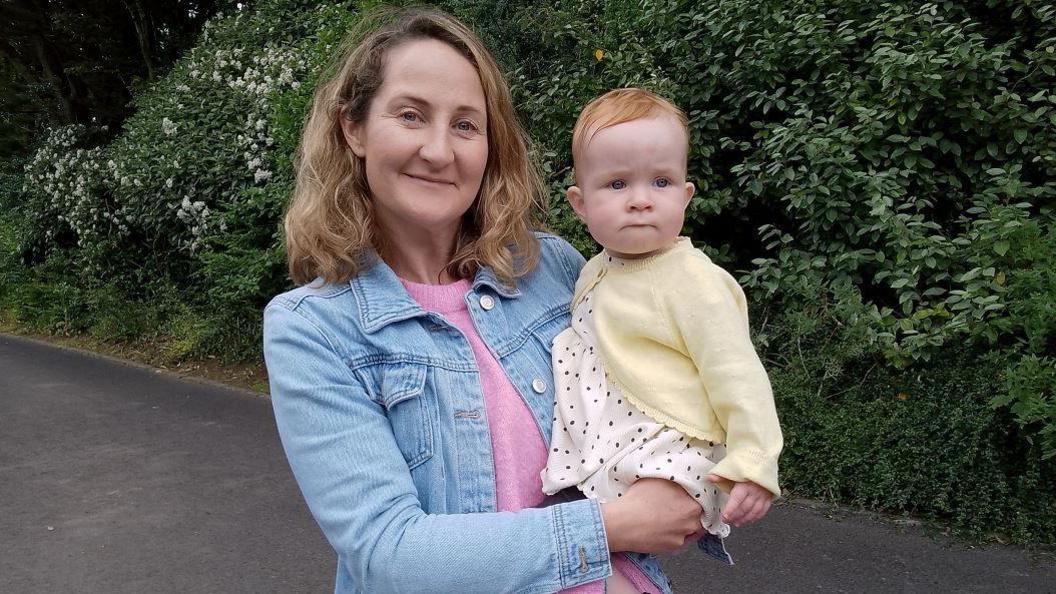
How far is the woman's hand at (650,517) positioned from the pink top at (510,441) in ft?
0.39

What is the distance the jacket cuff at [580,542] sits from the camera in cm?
144

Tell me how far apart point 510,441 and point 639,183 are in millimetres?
585

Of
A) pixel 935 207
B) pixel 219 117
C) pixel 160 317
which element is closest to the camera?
pixel 935 207

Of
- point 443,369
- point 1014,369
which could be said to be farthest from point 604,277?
point 1014,369

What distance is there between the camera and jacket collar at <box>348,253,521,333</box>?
5.26 ft

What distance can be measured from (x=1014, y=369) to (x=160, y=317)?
373 inches

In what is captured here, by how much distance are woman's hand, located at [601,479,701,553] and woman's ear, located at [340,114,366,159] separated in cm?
86

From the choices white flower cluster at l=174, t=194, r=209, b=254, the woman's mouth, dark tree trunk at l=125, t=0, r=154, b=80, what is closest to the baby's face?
the woman's mouth

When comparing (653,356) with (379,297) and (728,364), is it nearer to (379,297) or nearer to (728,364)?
(728,364)

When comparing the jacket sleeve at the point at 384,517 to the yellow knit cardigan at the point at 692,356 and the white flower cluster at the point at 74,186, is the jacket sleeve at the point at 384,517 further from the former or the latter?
the white flower cluster at the point at 74,186

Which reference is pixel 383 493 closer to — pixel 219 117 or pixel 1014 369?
pixel 1014 369

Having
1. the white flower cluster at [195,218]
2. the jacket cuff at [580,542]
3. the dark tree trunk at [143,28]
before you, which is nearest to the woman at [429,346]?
the jacket cuff at [580,542]

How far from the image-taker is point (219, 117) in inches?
378

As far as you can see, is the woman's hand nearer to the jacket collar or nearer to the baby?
the baby
